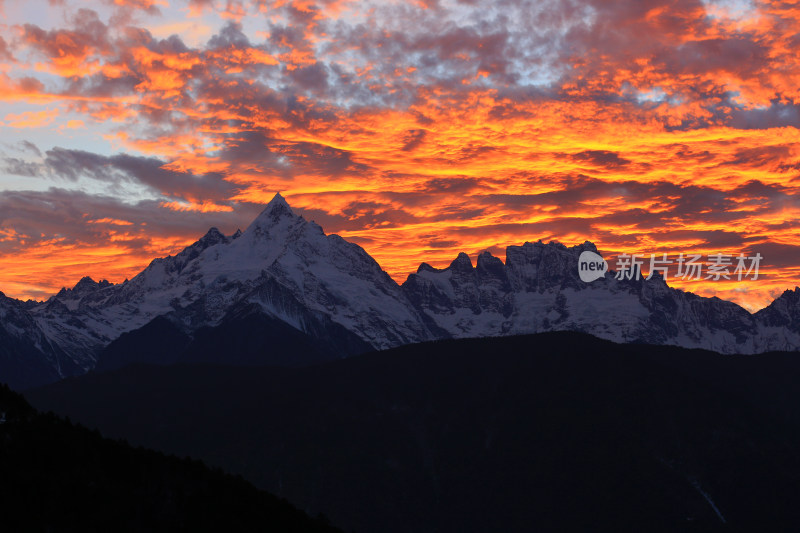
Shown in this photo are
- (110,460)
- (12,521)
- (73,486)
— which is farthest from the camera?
(110,460)

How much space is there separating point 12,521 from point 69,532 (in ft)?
29.8

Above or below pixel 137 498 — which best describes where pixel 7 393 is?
above

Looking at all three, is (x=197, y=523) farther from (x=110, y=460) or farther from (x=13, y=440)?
(x=13, y=440)

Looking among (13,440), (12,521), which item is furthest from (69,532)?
(13,440)

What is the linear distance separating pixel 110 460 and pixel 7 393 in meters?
20.0

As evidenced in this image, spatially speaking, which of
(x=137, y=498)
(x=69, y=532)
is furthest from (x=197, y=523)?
(x=69, y=532)

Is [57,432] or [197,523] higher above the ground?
[57,432]

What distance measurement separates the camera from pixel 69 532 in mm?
176250

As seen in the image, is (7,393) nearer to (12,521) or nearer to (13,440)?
(13,440)

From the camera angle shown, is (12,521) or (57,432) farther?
(57,432)

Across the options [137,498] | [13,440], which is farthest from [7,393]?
[137,498]

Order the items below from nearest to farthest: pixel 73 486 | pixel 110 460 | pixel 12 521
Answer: pixel 12 521 < pixel 73 486 < pixel 110 460

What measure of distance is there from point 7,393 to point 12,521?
30.5 metres

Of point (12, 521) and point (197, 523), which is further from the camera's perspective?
point (197, 523)
